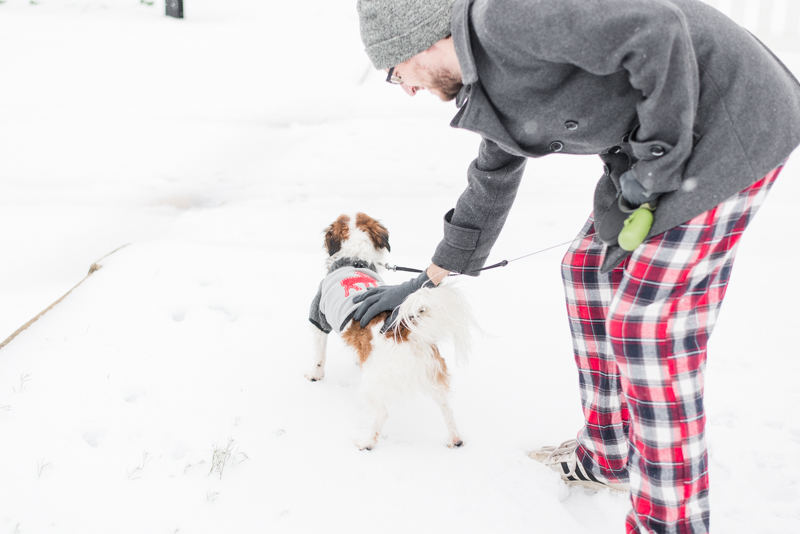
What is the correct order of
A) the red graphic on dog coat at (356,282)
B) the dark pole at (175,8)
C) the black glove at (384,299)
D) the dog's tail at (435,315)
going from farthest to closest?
1. the dark pole at (175,8)
2. the red graphic on dog coat at (356,282)
3. the black glove at (384,299)
4. the dog's tail at (435,315)

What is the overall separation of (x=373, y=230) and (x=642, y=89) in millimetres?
2250

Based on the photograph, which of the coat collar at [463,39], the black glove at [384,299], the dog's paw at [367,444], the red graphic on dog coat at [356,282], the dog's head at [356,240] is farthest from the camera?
the dog's head at [356,240]

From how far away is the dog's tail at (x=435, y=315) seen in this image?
214 cm

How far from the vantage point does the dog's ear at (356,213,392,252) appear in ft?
10.8

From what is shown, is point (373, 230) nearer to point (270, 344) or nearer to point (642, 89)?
point (270, 344)

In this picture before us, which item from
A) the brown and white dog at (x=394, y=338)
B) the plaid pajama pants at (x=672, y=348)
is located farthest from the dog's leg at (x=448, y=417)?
the plaid pajama pants at (x=672, y=348)

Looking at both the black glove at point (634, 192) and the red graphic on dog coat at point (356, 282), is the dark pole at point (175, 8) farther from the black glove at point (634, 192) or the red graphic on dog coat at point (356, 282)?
the black glove at point (634, 192)

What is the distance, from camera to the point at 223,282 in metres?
3.92

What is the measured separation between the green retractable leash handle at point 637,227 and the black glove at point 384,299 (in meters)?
0.97

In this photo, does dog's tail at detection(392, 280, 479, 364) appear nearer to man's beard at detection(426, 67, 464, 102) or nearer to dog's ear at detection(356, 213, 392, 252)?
man's beard at detection(426, 67, 464, 102)

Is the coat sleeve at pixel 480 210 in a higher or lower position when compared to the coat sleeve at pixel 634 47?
lower

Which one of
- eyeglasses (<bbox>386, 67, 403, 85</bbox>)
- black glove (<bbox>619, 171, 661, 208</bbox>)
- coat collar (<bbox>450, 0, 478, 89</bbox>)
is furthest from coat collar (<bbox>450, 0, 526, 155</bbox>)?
black glove (<bbox>619, 171, 661, 208</bbox>)

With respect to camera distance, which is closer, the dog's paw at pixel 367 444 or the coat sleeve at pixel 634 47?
the coat sleeve at pixel 634 47

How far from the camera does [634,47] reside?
44.2 inches
